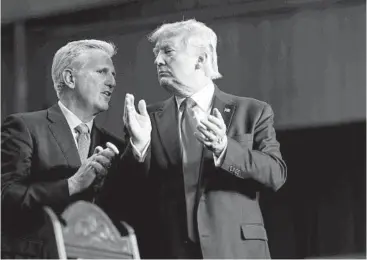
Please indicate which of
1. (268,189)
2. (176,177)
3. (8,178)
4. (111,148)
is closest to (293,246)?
(268,189)

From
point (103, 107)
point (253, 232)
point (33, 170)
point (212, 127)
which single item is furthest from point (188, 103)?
point (33, 170)

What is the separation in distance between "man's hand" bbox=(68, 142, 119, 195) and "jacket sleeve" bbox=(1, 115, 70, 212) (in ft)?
0.20

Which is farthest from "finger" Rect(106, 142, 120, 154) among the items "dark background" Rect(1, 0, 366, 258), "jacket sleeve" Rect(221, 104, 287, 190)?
"jacket sleeve" Rect(221, 104, 287, 190)

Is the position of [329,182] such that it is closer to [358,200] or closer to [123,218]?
[358,200]

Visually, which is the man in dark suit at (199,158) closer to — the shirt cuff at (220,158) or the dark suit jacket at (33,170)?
the shirt cuff at (220,158)

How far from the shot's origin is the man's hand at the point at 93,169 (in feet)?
22.1

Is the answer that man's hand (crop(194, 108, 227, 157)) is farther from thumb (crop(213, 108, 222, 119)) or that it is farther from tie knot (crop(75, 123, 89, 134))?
tie knot (crop(75, 123, 89, 134))

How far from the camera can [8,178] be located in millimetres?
6762

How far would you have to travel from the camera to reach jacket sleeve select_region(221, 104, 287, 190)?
21.7 feet

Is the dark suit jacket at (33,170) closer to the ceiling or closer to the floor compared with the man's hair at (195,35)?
closer to the floor

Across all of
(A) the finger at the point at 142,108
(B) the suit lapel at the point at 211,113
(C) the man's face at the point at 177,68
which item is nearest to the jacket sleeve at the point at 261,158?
(B) the suit lapel at the point at 211,113

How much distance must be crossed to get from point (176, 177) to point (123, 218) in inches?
15.8

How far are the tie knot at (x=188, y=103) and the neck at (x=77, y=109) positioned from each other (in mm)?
563

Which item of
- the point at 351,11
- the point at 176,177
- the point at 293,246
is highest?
the point at 351,11
